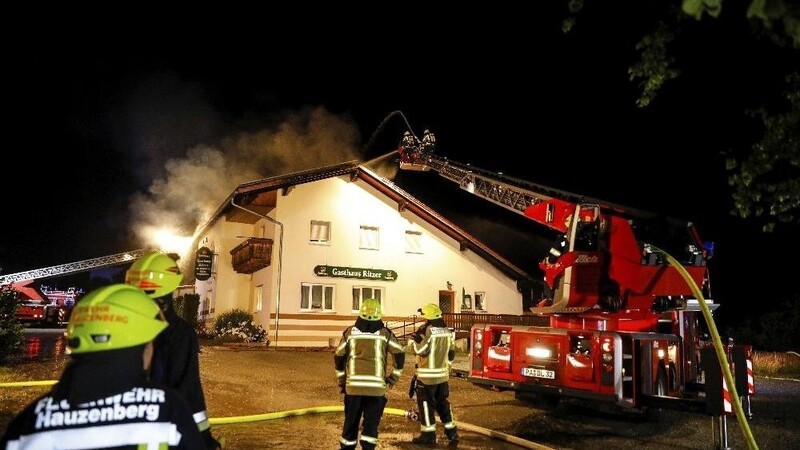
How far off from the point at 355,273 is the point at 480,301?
5.84 meters

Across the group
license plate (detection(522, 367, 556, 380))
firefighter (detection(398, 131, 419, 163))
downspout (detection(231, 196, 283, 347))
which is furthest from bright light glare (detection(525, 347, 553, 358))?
downspout (detection(231, 196, 283, 347))

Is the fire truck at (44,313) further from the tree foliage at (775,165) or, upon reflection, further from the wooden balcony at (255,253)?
the tree foliage at (775,165)

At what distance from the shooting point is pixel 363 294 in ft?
74.2

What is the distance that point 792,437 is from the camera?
757 cm

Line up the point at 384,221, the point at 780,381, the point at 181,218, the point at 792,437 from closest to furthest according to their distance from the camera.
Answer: the point at 792,437 → the point at 780,381 → the point at 384,221 → the point at 181,218

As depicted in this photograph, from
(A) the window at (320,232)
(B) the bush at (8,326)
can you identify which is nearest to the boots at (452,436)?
(B) the bush at (8,326)

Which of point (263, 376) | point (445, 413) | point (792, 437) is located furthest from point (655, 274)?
point (263, 376)

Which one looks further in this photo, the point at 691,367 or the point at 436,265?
the point at 436,265

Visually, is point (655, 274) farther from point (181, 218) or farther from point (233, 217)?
point (181, 218)

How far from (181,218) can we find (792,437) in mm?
29726

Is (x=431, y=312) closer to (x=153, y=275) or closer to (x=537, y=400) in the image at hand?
(x=537, y=400)

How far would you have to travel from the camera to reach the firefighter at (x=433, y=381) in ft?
22.7

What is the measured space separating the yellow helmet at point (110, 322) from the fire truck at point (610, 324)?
6.44 m

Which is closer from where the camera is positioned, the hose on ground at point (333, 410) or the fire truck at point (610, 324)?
the hose on ground at point (333, 410)
